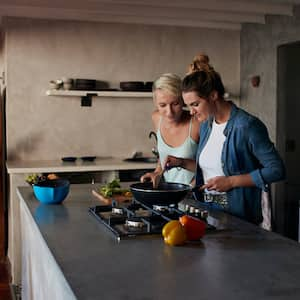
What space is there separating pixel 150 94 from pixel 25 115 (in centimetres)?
129

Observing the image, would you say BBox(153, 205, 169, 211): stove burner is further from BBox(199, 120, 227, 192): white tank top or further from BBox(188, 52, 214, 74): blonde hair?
BBox(188, 52, 214, 74): blonde hair

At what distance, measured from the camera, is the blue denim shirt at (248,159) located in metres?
2.40

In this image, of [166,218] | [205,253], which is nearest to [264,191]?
[166,218]

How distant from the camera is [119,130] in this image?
5527 mm

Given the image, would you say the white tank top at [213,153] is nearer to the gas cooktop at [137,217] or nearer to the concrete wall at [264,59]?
the gas cooktop at [137,217]

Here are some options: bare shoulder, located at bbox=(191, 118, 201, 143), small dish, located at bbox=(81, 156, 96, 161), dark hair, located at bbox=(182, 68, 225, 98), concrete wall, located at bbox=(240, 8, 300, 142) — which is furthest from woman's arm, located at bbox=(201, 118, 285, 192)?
small dish, located at bbox=(81, 156, 96, 161)

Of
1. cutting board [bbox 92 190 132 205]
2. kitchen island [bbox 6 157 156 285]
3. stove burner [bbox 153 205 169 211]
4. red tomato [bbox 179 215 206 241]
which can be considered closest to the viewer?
red tomato [bbox 179 215 206 241]

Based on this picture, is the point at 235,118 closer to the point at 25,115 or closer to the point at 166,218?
the point at 166,218

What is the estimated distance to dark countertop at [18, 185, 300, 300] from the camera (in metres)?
1.39

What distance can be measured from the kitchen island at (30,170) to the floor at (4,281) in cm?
10

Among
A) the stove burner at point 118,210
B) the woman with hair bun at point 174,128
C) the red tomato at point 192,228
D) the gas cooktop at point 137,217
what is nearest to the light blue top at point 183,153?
the woman with hair bun at point 174,128

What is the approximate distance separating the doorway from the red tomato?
3.61 meters

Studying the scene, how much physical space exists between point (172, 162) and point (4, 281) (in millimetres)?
2540

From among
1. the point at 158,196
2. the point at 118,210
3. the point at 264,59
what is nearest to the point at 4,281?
the point at 118,210
